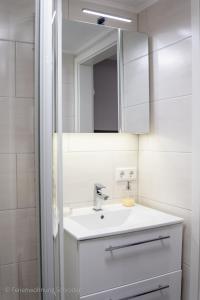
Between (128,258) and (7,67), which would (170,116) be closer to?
(128,258)

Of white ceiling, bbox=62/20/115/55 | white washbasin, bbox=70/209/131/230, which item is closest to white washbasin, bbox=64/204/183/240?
white washbasin, bbox=70/209/131/230

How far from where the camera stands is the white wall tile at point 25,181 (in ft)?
3.51

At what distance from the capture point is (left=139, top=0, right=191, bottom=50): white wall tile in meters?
1.50

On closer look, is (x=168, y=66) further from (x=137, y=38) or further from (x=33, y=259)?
(x=33, y=259)

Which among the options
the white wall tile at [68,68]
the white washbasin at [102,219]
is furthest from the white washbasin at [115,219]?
the white wall tile at [68,68]

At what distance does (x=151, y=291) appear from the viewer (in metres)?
1.41

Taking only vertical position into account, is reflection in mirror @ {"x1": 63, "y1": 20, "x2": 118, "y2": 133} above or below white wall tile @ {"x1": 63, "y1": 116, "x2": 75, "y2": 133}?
above

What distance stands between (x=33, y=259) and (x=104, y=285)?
0.40m

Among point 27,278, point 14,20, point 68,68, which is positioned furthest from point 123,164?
point 14,20

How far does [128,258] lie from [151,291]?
25 cm

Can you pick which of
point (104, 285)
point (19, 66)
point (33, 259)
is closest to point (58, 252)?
point (33, 259)

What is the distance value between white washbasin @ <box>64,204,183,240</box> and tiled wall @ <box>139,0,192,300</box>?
0.37ft

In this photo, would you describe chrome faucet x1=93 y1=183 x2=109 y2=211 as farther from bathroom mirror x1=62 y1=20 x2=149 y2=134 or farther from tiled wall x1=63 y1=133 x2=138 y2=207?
bathroom mirror x1=62 y1=20 x2=149 y2=134

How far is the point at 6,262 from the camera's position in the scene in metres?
1.06
